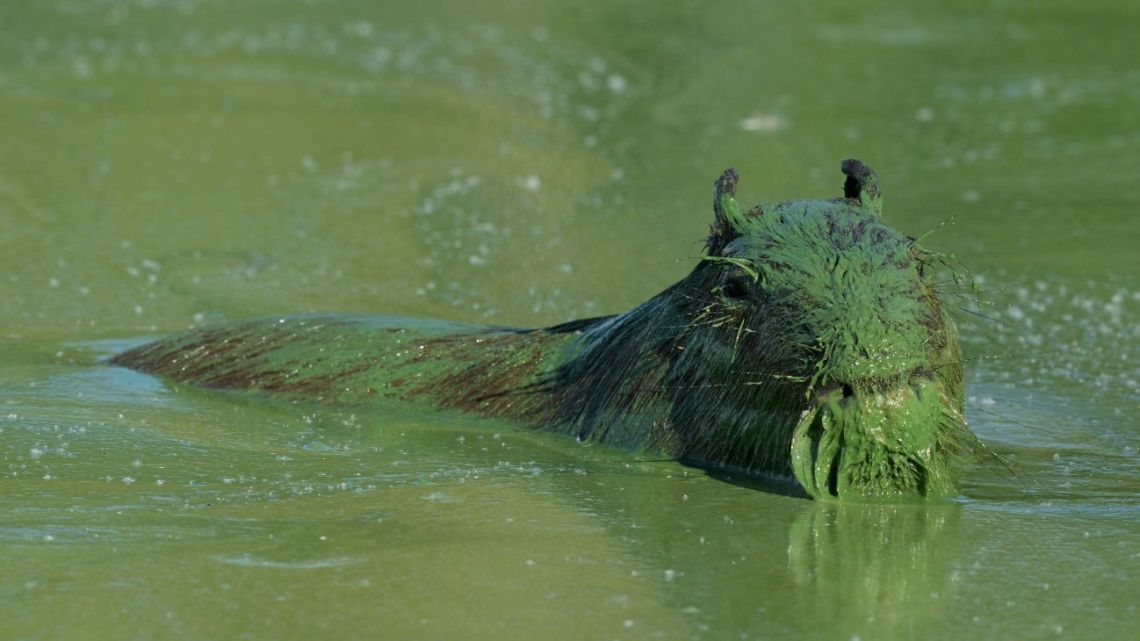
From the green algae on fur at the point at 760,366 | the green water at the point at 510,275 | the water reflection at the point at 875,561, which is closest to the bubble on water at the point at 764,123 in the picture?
the green water at the point at 510,275

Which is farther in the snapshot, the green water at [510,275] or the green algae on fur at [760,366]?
the green algae on fur at [760,366]

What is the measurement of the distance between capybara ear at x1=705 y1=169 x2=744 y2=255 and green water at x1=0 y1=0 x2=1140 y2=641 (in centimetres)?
69

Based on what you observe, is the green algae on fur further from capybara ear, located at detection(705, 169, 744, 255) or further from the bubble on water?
the bubble on water

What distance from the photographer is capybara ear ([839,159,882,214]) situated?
503 centimetres

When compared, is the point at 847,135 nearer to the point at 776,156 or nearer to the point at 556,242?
the point at 776,156

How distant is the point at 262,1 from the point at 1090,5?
676 centimetres

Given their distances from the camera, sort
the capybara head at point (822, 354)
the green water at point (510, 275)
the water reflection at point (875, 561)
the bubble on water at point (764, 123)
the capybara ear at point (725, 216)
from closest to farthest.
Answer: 1. the water reflection at point (875, 561)
2. the green water at point (510, 275)
3. the capybara head at point (822, 354)
4. the capybara ear at point (725, 216)
5. the bubble on water at point (764, 123)

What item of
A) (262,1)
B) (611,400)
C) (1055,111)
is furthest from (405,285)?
(262,1)

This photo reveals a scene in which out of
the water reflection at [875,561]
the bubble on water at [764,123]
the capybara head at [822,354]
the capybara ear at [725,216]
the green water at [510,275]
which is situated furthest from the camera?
the bubble on water at [764,123]

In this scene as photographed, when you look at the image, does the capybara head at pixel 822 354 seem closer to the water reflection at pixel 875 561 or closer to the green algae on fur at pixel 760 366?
the green algae on fur at pixel 760 366

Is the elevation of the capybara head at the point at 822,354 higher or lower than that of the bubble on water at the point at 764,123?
lower

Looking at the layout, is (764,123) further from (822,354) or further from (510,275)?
(822,354)

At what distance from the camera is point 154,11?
13672 mm

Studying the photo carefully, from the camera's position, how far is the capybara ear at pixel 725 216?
4.98 meters
